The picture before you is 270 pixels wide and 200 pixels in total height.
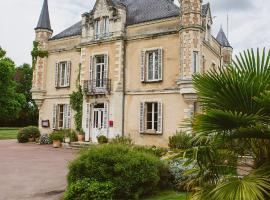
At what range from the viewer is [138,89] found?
1927 cm

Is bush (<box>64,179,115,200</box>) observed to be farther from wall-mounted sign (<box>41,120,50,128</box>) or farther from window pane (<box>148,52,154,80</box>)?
wall-mounted sign (<box>41,120,50,128</box>)

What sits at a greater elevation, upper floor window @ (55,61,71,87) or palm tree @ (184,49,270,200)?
upper floor window @ (55,61,71,87)

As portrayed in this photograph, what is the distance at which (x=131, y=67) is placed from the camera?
19.8 meters

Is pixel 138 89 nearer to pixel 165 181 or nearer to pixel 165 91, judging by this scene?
pixel 165 91

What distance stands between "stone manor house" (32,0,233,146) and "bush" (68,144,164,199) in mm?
9659

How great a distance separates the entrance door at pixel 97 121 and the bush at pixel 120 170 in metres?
12.1

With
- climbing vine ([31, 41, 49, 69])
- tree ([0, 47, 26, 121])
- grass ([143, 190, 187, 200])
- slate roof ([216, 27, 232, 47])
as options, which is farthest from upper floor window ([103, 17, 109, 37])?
tree ([0, 47, 26, 121])

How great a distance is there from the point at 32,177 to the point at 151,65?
34.8 ft

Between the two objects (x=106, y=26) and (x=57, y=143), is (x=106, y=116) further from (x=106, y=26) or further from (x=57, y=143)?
(x=106, y=26)

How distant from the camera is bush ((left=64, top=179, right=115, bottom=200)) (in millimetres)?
7203

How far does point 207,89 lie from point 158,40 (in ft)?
49.5

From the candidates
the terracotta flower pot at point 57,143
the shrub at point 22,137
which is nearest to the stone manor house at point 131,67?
the shrub at point 22,137

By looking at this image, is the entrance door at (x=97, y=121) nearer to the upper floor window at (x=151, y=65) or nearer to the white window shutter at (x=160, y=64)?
the upper floor window at (x=151, y=65)

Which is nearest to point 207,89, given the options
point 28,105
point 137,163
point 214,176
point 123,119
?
point 214,176
